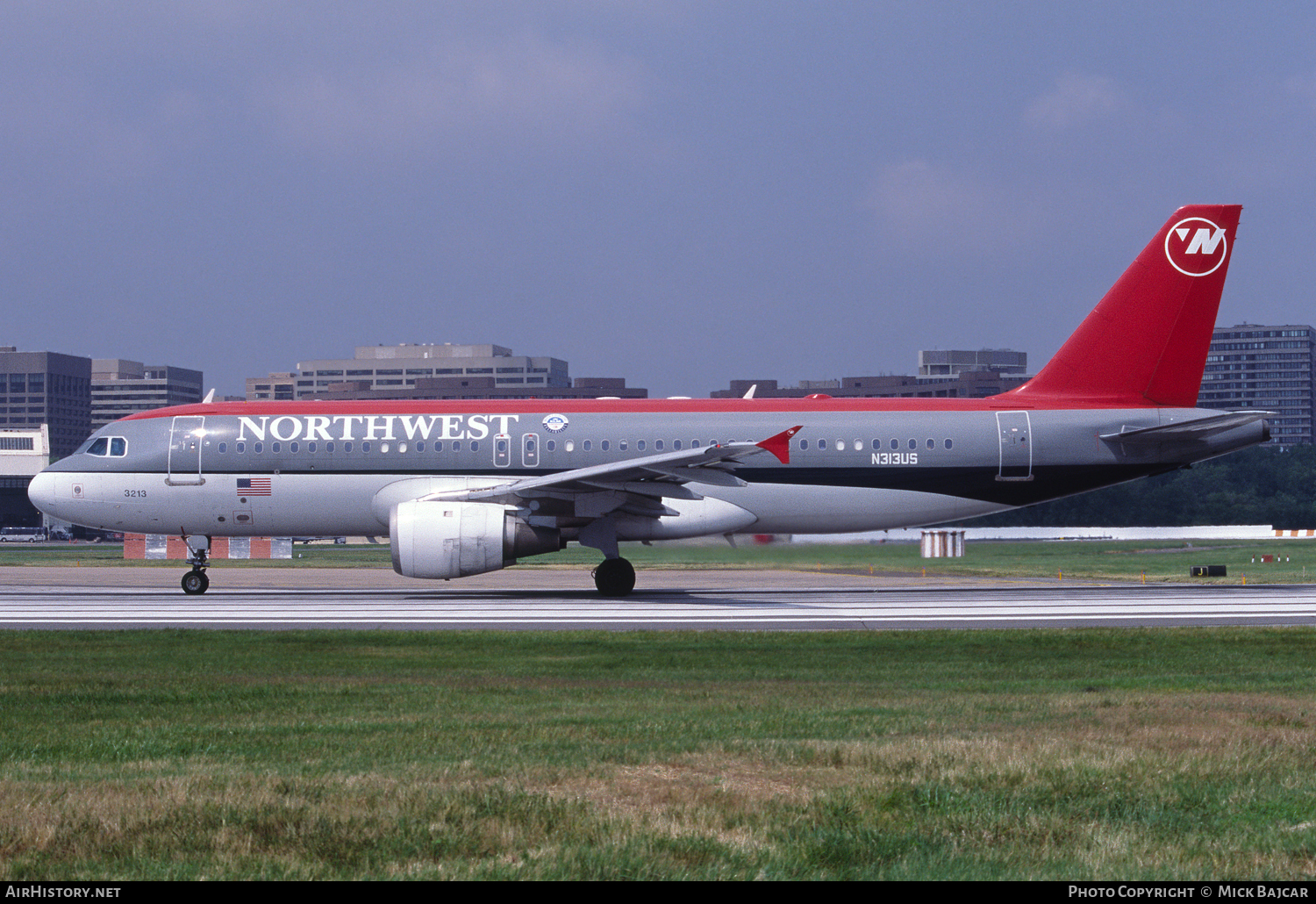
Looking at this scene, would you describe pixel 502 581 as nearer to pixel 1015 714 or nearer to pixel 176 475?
pixel 176 475

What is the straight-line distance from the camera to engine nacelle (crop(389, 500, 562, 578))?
81.8 feet

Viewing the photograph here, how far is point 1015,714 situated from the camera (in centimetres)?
1036

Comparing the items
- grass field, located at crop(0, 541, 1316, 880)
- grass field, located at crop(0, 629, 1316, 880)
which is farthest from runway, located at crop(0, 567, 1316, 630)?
grass field, located at crop(0, 629, 1316, 880)

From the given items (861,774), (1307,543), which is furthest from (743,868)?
(1307,543)

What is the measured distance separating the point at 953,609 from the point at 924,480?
203 inches

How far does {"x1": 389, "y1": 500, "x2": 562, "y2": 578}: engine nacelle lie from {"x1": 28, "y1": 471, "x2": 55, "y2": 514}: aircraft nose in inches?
357

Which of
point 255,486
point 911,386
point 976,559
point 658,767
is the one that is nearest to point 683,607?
point 255,486

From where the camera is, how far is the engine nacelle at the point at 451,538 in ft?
81.8

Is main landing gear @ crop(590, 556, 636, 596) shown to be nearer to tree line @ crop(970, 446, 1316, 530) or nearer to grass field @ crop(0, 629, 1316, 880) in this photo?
grass field @ crop(0, 629, 1316, 880)

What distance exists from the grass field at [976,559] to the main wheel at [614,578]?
126cm

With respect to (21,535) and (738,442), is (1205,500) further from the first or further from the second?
(21,535)

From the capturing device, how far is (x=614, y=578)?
27.2 meters

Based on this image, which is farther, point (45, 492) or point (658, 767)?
point (45, 492)

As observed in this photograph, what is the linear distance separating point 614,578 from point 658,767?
1912 centimetres
